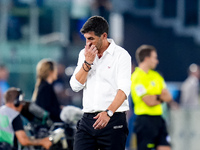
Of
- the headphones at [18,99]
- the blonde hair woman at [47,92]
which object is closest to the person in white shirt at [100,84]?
the headphones at [18,99]

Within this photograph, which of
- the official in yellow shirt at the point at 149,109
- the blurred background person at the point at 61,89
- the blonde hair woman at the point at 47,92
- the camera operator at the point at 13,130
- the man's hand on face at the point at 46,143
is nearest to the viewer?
the camera operator at the point at 13,130

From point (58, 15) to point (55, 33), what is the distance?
0.59 metres

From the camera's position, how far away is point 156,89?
29.2ft

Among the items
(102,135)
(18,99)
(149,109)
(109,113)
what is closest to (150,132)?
(149,109)

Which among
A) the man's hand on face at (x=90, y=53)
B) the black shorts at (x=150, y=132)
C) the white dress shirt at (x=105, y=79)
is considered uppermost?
the man's hand on face at (x=90, y=53)

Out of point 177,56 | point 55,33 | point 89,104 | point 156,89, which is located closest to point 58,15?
point 55,33

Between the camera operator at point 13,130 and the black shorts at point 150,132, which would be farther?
the black shorts at point 150,132

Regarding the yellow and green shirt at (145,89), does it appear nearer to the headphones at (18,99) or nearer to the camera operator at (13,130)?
the camera operator at (13,130)

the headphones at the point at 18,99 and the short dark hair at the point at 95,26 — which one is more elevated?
the short dark hair at the point at 95,26

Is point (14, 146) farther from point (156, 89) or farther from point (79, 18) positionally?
point (79, 18)

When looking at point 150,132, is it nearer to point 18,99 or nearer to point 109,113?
point 18,99

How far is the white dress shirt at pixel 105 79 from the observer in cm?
586

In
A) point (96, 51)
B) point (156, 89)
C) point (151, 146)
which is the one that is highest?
point (96, 51)

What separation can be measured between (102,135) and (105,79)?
52 centimetres
